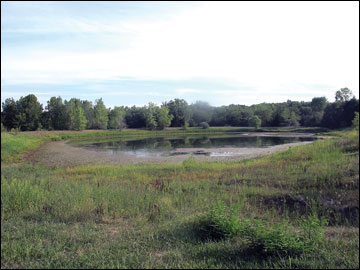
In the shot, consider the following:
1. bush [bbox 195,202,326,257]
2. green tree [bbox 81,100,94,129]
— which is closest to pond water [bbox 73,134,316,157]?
green tree [bbox 81,100,94,129]

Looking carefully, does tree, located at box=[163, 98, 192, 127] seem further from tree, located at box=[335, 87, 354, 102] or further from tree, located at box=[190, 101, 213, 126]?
tree, located at box=[335, 87, 354, 102]

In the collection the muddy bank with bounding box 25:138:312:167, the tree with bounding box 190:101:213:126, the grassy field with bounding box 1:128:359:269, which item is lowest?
the muddy bank with bounding box 25:138:312:167

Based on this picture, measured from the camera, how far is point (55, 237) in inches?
176

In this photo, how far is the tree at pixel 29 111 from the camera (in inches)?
253

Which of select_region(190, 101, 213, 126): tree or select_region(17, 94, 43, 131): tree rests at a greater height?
select_region(190, 101, 213, 126): tree

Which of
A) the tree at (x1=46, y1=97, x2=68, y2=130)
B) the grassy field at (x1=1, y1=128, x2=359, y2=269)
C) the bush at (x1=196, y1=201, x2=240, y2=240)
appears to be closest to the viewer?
the grassy field at (x1=1, y1=128, x2=359, y2=269)

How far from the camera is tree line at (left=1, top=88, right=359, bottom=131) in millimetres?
6621

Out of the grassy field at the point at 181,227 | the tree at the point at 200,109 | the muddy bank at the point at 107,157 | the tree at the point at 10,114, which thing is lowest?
the muddy bank at the point at 107,157

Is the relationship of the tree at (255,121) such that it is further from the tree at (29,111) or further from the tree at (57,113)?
the tree at (29,111)

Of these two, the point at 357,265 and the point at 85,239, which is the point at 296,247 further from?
the point at 85,239

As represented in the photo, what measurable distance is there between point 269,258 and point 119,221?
3076mm

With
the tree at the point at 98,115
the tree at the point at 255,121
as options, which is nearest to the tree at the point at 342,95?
the tree at the point at 98,115

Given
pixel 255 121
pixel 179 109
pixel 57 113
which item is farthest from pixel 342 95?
pixel 255 121

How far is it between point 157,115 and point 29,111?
698 inches
